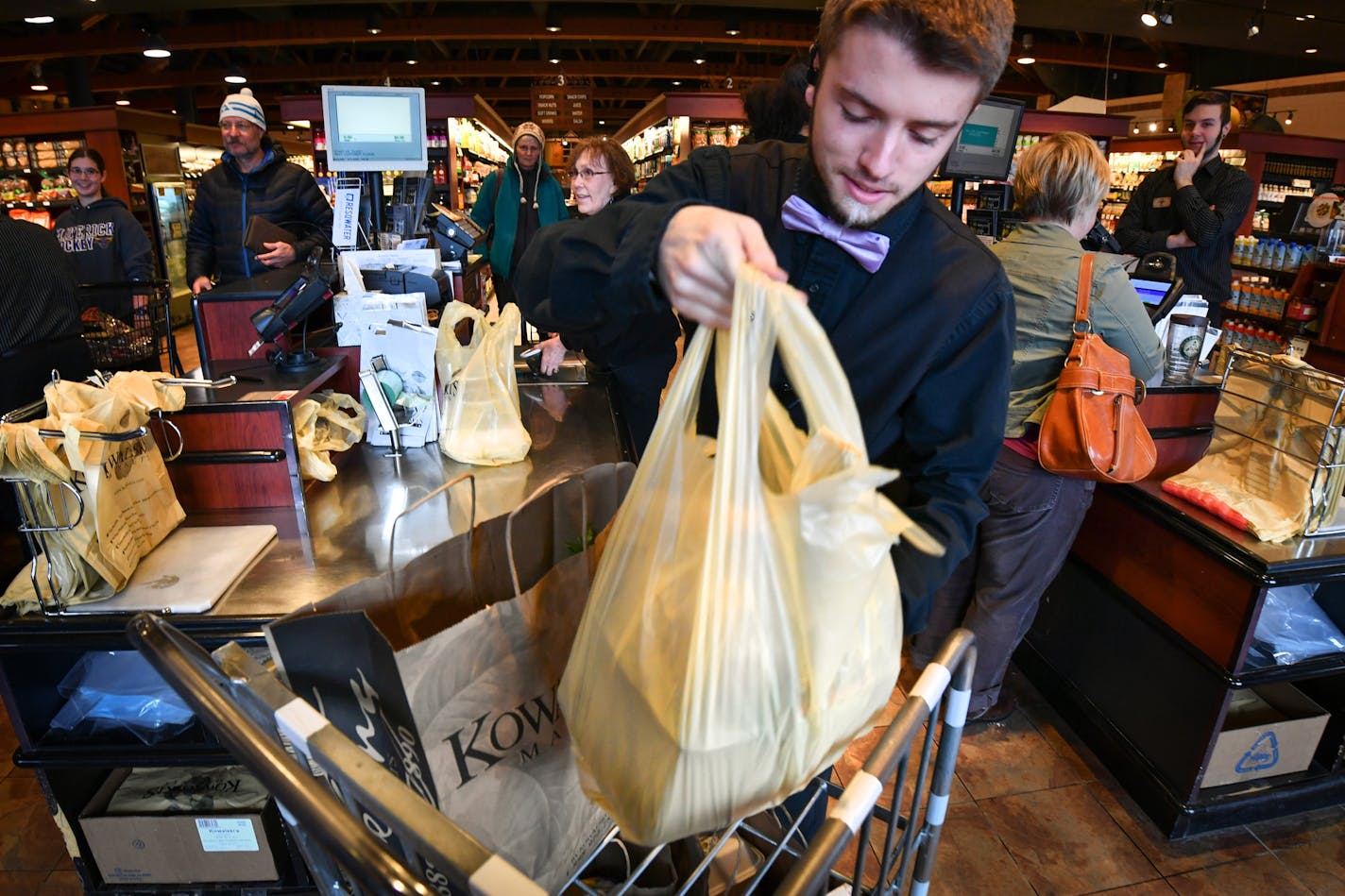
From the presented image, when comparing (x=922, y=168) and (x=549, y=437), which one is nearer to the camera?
(x=922, y=168)

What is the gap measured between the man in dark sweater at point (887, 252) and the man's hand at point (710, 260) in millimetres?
41

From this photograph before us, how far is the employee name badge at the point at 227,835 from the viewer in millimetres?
1555

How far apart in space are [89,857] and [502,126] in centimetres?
1427

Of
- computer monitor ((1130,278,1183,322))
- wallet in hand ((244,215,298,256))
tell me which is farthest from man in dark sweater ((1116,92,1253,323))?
wallet in hand ((244,215,298,256))

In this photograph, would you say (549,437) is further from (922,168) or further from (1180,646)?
(1180,646)

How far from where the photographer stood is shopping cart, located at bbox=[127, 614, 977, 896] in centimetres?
54

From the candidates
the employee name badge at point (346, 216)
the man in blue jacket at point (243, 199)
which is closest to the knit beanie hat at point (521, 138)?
the man in blue jacket at point (243, 199)

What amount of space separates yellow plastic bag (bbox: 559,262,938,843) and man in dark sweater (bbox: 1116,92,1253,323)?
400 cm

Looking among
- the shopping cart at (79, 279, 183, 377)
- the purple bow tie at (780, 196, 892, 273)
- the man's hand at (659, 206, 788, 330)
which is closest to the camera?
the man's hand at (659, 206, 788, 330)

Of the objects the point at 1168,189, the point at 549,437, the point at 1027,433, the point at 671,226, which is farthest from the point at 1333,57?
the point at 671,226

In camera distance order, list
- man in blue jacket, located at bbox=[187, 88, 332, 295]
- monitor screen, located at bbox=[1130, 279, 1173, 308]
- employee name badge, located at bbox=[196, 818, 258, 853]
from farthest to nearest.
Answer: man in blue jacket, located at bbox=[187, 88, 332, 295], monitor screen, located at bbox=[1130, 279, 1173, 308], employee name badge, located at bbox=[196, 818, 258, 853]

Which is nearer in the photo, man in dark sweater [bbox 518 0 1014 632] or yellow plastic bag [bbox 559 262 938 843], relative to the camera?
yellow plastic bag [bbox 559 262 938 843]

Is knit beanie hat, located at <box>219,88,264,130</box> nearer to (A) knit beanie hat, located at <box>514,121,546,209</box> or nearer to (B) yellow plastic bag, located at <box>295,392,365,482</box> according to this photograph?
(A) knit beanie hat, located at <box>514,121,546,209</box>

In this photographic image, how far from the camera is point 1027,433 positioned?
2.23 m
